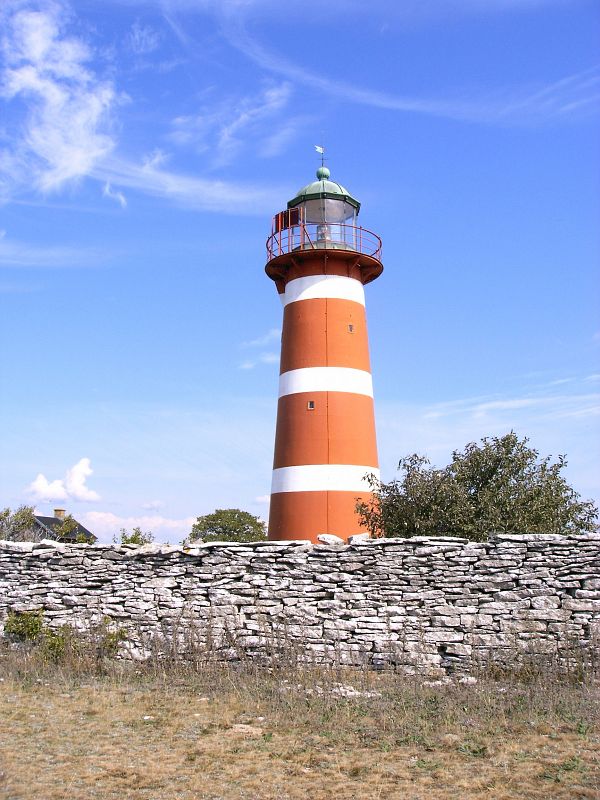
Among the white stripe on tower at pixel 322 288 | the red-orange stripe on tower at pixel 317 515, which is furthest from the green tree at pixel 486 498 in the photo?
the white stripe on tower at pixel 322 288

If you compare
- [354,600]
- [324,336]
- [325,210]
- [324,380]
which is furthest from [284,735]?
[325,210]

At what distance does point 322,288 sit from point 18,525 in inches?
643

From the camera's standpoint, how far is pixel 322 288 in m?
17.7

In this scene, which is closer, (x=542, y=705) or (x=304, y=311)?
(x=542, y=705)

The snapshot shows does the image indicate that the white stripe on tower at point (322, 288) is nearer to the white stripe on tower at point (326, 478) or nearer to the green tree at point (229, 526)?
the white stripe on tower at point (326, 478)

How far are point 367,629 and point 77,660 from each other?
3911 mm

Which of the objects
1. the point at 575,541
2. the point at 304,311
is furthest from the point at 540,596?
the point at 304,311

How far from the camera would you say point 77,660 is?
9836mm

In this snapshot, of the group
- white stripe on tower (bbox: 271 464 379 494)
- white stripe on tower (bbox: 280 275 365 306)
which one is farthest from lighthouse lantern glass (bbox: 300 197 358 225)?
white stripe on tower (bbox: 271 464 379 494)

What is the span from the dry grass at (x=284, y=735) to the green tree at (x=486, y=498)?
4198 millimetres

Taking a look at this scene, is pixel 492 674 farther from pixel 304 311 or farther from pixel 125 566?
pixel 304 311

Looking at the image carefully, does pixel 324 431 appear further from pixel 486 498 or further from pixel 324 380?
pixel 486 498

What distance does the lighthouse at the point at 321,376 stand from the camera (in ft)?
53.2

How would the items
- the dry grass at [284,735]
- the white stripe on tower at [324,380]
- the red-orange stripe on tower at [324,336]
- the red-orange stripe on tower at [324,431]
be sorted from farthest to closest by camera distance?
the red-orange stripe on tower at [324,336]
the white stripe on tower at [324,380]
the red-orange stripe on tower at [324,431]
the dry grass at [284,735]
